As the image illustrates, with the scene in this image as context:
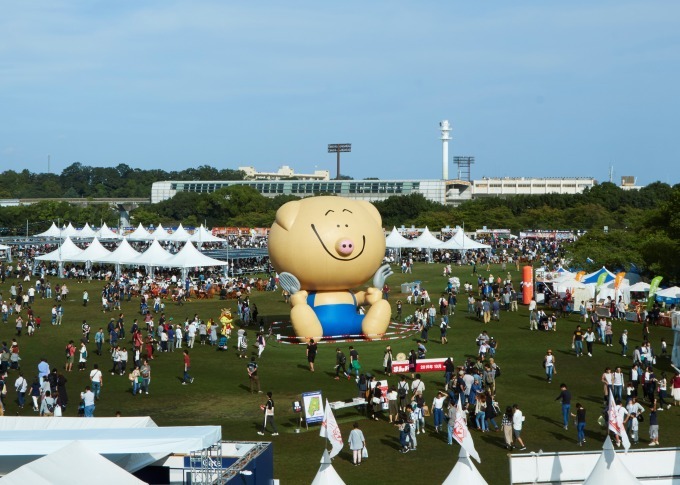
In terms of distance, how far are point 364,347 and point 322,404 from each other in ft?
28.4

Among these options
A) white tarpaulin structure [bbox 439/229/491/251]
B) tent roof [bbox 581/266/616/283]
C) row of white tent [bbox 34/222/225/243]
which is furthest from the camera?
Answer: row of white tent [bbox 34/222/225/243]

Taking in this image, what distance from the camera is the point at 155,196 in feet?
506

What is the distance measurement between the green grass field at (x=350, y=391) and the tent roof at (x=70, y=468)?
6.91 meters

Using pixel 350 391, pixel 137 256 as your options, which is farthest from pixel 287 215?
pixel 137 256

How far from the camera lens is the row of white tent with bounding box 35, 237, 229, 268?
48219 mm

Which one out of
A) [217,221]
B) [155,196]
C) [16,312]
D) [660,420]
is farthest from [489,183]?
[660,420]

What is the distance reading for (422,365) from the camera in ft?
85.3

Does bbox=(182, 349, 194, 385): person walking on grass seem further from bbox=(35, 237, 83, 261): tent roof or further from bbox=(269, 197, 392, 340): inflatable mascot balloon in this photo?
bbox=(35, 237, 83, 261): tent roof

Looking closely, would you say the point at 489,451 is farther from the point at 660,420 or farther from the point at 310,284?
the point at 310,284

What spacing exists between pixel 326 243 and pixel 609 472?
17351 mm

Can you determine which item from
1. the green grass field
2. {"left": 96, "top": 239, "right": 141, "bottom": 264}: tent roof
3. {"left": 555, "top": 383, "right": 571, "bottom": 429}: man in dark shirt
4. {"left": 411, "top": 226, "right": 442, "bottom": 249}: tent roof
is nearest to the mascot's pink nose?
the green grass field

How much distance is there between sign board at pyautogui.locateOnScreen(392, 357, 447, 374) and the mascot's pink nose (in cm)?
490

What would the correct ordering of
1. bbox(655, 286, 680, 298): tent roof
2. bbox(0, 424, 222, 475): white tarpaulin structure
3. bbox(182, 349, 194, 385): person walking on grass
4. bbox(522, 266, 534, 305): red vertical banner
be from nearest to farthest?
bbox(0, 424, 222, 475): white tarpaulin structure < bbox(182, 349, 194, 385): person walking on grass < bbox(655, 286, 680, 298): tent roof < bbox(522, 266, 534, 305): red vertical banner

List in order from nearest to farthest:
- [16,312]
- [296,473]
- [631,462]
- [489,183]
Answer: [631,462] → [296,473] → [16,312] → [489,183]
